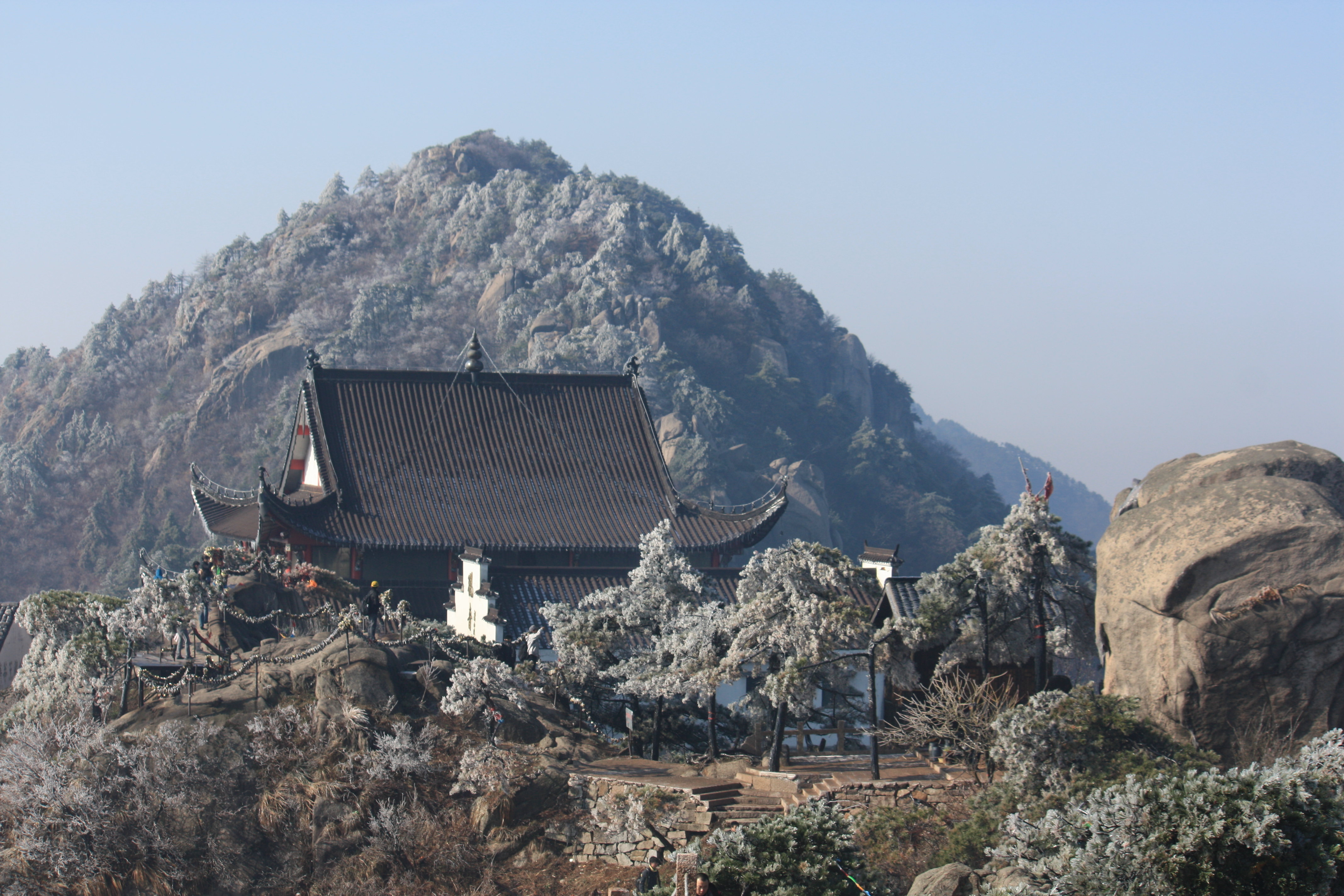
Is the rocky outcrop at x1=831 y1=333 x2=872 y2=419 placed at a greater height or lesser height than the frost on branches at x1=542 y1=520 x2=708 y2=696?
greater

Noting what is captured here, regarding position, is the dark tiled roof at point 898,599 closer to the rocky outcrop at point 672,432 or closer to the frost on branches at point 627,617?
the frost on branches at point 627,617

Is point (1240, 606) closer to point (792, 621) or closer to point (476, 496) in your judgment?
point (792, 621)

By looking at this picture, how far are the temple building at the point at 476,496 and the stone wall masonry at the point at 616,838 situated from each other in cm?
817

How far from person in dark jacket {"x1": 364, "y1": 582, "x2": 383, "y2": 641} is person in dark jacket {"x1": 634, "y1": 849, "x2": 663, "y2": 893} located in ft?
25.3

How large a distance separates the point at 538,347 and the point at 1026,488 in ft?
262

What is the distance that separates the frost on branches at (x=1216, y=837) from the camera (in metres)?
11.3

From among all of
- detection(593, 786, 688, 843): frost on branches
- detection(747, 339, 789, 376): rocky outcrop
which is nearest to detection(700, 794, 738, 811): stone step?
detection(593, 786, 688, 843): frost on branches

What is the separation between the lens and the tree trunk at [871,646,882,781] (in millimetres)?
19578

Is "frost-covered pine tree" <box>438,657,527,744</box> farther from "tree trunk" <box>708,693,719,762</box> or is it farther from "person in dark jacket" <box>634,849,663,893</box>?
"person in dark jacket" <box>634,849,663,893</box>

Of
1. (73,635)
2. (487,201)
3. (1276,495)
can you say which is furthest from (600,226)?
(1276,495)

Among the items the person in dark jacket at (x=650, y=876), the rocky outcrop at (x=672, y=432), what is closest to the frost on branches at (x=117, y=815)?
the person in dark jacket at (x=650, y=876)

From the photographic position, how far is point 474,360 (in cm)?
3603

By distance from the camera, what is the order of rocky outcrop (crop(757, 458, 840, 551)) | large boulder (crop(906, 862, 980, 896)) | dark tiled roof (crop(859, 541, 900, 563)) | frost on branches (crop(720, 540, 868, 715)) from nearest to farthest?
large boulder (crop(906, 862, 980, 896)), frost on branches (crop(720, 540, 868, 715)), dark tiled roof (crop(859, 541, 900, 563)), rocky outcrop (crop(757, 458, 840, 551))

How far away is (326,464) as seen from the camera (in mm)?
31922
